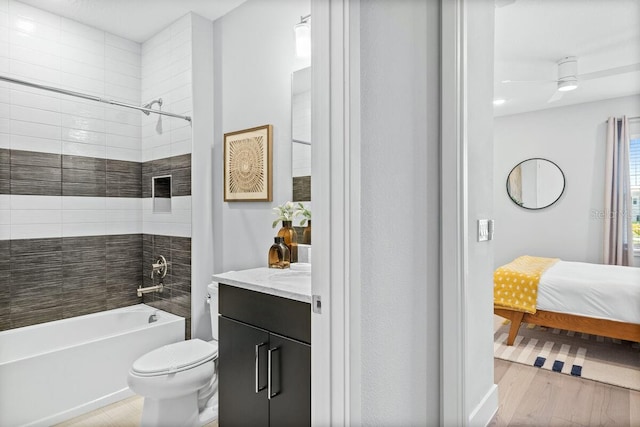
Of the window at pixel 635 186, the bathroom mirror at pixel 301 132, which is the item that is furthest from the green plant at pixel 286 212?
the window at pixel 635 186

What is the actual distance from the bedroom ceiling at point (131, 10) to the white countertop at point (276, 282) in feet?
6.14

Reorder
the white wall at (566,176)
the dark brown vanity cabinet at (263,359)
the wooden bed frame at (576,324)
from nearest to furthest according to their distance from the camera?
the dark brown vanity cabinet at (263,359) → the wooden bed frame at (576,324) → the white wall at (566,176)

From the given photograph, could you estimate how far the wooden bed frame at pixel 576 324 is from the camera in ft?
8.17

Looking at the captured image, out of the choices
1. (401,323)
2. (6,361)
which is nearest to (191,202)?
(6,361)

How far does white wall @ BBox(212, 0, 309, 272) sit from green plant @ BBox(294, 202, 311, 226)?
5.8 inches

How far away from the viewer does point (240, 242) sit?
8.11 feet

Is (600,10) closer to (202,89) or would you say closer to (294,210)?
(294,210)

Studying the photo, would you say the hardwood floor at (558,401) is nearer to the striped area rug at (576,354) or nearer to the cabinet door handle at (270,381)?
the striped area rug at (576,354)

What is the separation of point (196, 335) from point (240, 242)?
0.76 metres

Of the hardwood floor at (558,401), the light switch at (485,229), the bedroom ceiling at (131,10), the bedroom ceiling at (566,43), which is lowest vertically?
the hardwood floor at (558,401)

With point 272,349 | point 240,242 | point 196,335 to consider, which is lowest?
point 196,335

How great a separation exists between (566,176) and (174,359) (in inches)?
174

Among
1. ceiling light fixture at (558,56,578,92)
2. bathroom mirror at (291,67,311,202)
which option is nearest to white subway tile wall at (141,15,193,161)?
bathroom mirror at (291,67,311,202)

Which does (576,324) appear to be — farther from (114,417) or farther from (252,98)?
(114,417)
